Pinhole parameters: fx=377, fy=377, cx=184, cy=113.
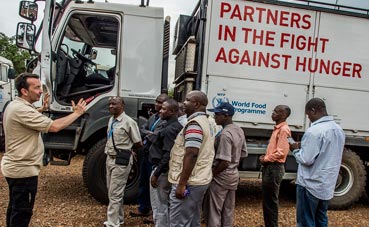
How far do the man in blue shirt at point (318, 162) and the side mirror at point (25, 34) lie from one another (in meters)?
3.57

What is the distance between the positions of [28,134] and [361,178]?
5.06 m

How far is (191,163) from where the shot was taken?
10.1 feet

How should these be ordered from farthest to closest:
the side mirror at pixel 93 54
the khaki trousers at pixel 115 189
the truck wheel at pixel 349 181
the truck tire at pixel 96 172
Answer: the truck wheel at pixel 349 181 → the side mirror at pixel 93 54 → the truck tire at pixel 96 172 → the khaki trousers at pixel 115 189

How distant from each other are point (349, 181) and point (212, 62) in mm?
2950

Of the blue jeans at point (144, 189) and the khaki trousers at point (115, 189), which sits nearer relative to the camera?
the khaki trousers at point (115, 189)

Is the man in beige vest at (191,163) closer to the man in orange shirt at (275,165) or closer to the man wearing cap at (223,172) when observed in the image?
the man wearing cap at (223,172)

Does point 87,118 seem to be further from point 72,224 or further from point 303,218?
point 303,218

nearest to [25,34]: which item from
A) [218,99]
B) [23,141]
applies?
[23,141]

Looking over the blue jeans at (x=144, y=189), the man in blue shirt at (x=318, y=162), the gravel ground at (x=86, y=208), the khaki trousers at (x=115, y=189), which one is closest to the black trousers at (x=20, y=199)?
the khaki trousers at (x=115, y=189)

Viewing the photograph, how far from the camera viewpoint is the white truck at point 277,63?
17.4 feet

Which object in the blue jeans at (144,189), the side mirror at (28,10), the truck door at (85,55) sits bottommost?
the blue jeans at (144,189)

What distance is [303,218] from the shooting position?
3494 mm

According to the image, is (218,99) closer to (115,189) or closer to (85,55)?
(115,189)

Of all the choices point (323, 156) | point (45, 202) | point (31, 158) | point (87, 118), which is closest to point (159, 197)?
point (31, 158)
